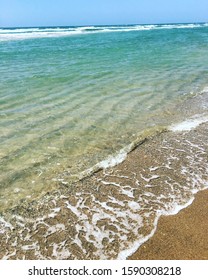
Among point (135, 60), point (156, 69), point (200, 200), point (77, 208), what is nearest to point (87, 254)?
point (77, 208)

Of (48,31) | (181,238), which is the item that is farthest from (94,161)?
(48,31)

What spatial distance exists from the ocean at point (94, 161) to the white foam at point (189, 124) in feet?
0.08

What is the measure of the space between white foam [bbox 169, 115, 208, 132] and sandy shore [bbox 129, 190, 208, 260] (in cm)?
325

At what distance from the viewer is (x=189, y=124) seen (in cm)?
785

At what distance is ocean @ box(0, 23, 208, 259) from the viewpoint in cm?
420

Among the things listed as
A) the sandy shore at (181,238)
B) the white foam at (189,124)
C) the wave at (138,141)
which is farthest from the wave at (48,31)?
the sandy shore at (181,238)

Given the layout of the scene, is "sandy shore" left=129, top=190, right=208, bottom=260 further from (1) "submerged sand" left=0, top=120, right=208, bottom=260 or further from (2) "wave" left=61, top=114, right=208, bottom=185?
(2) "wave" left=61, top=114, right=208, bottom=185

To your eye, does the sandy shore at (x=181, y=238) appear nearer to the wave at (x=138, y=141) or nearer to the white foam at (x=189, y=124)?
the wave at (x=138, y=141)

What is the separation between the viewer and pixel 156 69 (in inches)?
595

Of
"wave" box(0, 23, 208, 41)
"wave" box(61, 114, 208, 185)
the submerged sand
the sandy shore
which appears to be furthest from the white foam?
"wave" box(0, 23, 208, 41)

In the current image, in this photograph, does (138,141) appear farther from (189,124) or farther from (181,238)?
(181,238)

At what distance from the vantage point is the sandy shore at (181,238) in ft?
12.3

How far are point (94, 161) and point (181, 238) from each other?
251 centimetres
